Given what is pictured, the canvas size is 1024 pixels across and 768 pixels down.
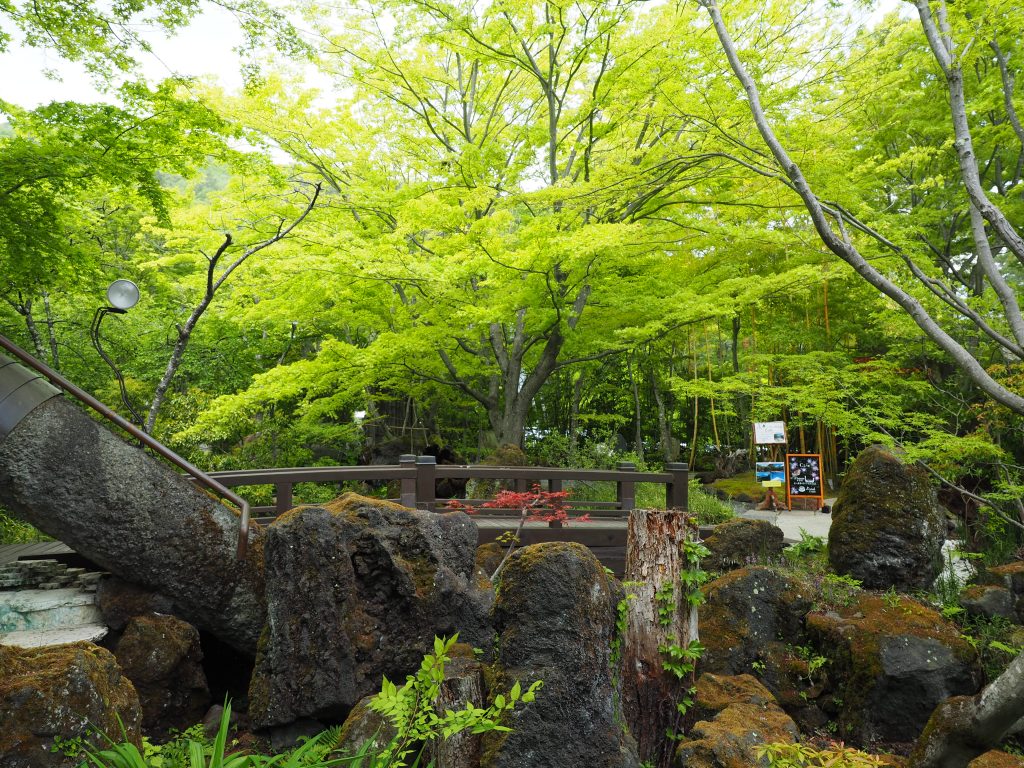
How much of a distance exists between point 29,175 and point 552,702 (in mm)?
6376

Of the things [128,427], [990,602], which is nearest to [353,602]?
[128,427]

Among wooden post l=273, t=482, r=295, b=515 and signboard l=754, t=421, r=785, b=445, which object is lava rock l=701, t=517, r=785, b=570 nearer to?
wooden post l=273, t=482, r=295, b=515

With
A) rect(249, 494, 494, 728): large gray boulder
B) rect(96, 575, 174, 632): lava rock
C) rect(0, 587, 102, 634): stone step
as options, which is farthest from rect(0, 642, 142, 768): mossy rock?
rect(0, 587, 102, 634): stone step

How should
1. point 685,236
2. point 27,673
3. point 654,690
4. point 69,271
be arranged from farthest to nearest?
point 685,236 < point 69,271 < point 654,690 < point 27,673

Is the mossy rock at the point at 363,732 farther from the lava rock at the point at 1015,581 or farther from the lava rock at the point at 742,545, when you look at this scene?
the lava rock at the point at 1015,581

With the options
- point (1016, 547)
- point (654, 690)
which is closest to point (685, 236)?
point (1016, 547)

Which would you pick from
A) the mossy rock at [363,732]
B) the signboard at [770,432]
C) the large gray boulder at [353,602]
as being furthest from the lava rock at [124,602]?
the signboard at [770,432]

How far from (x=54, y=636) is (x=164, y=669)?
88cm

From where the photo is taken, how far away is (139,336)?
1306 cm

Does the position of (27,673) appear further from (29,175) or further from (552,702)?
(29,175)

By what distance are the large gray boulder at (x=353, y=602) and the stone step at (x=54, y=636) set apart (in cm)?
152

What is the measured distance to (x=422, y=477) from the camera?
7176mm

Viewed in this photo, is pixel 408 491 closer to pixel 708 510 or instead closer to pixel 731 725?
pixel 731 725

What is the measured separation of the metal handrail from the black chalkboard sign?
1128 centimetres
